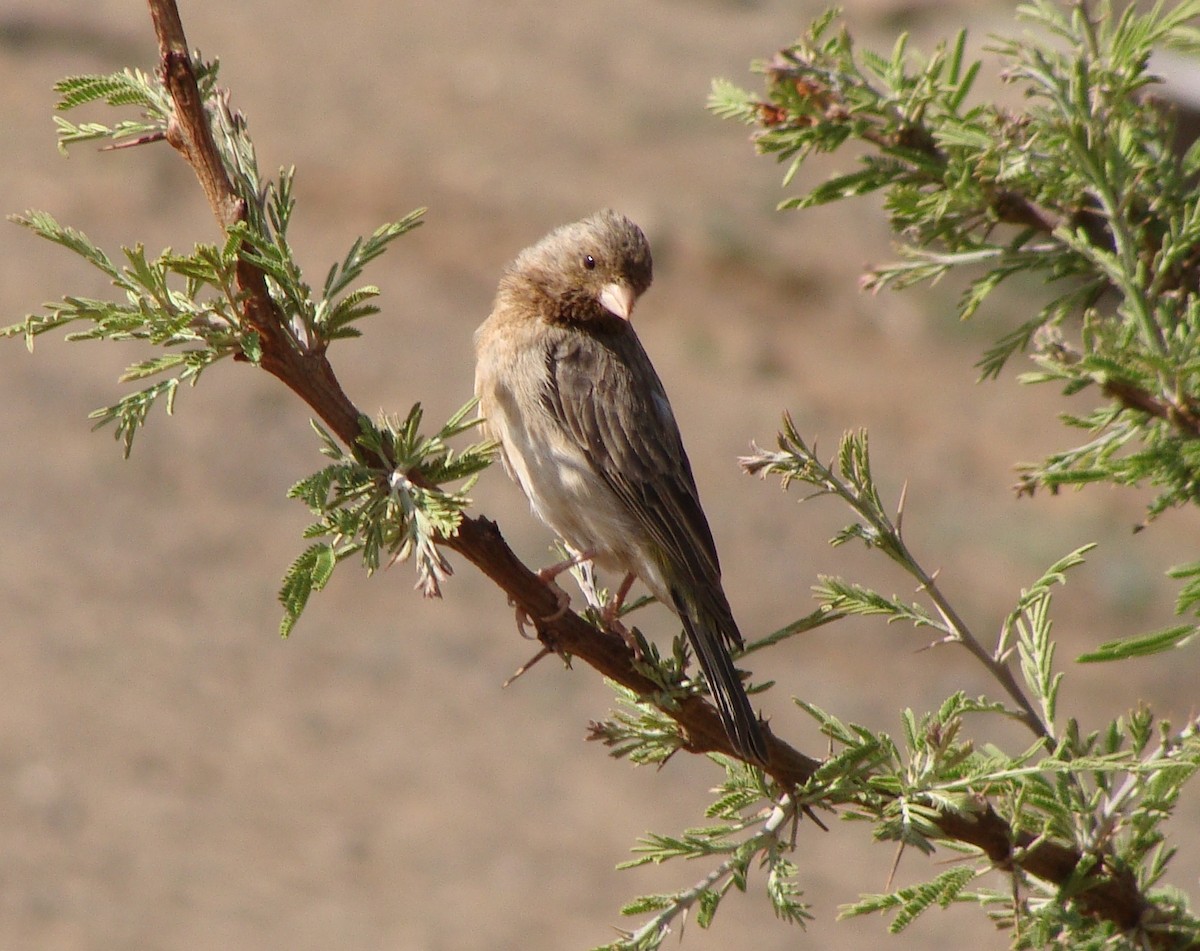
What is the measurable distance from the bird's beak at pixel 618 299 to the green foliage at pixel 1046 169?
1.19m

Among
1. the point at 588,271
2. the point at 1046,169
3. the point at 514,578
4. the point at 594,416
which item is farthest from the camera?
the point at 588,271

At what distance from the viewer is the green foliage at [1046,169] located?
2.51 meters

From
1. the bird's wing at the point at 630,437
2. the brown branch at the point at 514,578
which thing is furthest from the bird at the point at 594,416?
the brown branch at the point at 514,578

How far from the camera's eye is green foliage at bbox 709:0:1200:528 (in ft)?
8.22

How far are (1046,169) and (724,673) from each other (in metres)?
1.29

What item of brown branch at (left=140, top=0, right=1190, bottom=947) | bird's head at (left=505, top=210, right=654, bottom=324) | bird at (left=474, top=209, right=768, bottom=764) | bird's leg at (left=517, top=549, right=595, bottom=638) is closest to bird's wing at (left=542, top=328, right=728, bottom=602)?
bird at (left=474, top=209, right=768, bottom=764)

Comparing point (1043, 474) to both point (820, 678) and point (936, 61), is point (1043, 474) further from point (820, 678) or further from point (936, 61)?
point (820, 678)

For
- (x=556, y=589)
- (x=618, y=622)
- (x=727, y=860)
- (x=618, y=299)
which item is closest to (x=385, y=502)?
(x=556, y=589)

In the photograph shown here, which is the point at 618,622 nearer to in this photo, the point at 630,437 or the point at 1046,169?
the point at 630,437

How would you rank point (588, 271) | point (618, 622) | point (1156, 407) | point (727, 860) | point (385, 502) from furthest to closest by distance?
point (588, 271) < point (618, 622) < point (727, 860) < point (385, 502) < point (1156, 407)

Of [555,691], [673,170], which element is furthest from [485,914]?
[673,170]

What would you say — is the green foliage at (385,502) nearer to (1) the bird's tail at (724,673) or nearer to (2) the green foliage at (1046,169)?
(1) the bird's tail at (724,673)

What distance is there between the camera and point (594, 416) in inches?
171

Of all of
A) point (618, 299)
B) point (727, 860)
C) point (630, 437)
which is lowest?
point (727, 860)
